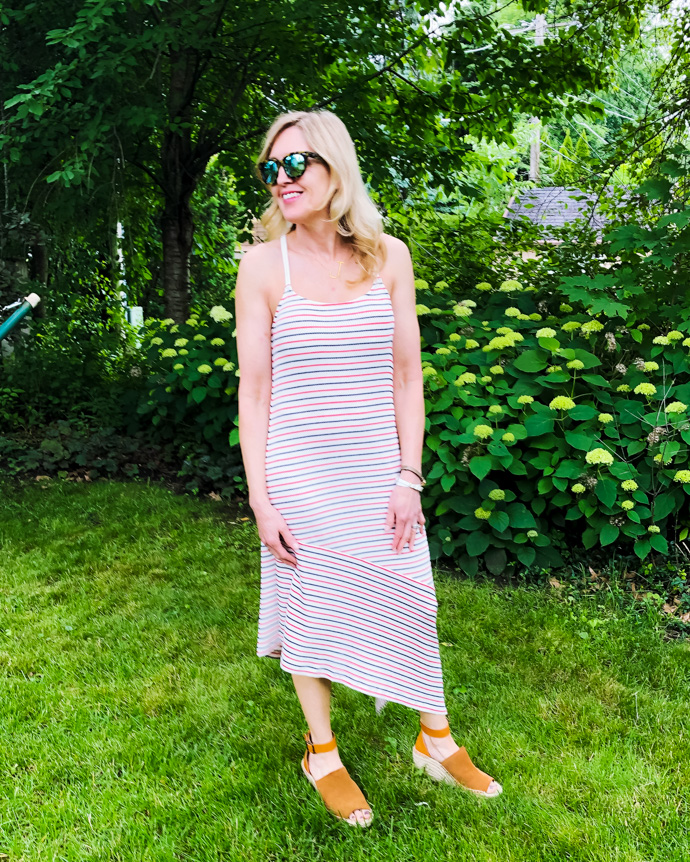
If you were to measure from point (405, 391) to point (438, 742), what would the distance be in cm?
104

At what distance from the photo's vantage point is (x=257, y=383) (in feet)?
5.81

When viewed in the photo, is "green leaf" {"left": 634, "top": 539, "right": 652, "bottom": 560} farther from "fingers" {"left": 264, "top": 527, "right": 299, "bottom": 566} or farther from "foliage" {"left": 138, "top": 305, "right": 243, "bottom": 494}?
"foliage" {"left": 138, "top": 305, "right": 243, "bottom": 494}

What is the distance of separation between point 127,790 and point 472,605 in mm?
1740

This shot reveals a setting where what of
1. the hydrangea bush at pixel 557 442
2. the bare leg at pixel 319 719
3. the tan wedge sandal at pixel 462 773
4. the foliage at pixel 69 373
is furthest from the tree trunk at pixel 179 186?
the tan wedge sandal at pixel 462 773

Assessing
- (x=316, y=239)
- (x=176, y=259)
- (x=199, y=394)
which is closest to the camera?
(x=316, y=239)

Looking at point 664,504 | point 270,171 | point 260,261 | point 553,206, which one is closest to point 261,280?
point 260,261

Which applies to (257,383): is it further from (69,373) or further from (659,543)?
(69,373)

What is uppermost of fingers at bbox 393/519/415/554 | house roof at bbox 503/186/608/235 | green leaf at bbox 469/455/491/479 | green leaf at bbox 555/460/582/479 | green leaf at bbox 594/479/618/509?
house roof at bbox 503/186/608/235

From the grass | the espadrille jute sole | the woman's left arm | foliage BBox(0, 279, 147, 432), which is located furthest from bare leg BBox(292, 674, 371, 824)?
foliage BBox(0, 279, 147, 432)

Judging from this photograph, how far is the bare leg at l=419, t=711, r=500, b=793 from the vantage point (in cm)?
198

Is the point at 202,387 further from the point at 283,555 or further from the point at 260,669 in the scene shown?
the point at 283,555

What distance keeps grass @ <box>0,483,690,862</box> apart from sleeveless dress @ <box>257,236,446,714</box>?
44 cm

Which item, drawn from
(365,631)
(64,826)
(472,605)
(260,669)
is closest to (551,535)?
(472,605)

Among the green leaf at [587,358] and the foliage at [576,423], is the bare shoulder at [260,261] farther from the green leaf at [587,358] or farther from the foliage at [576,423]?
the green leaf at [587,358]
